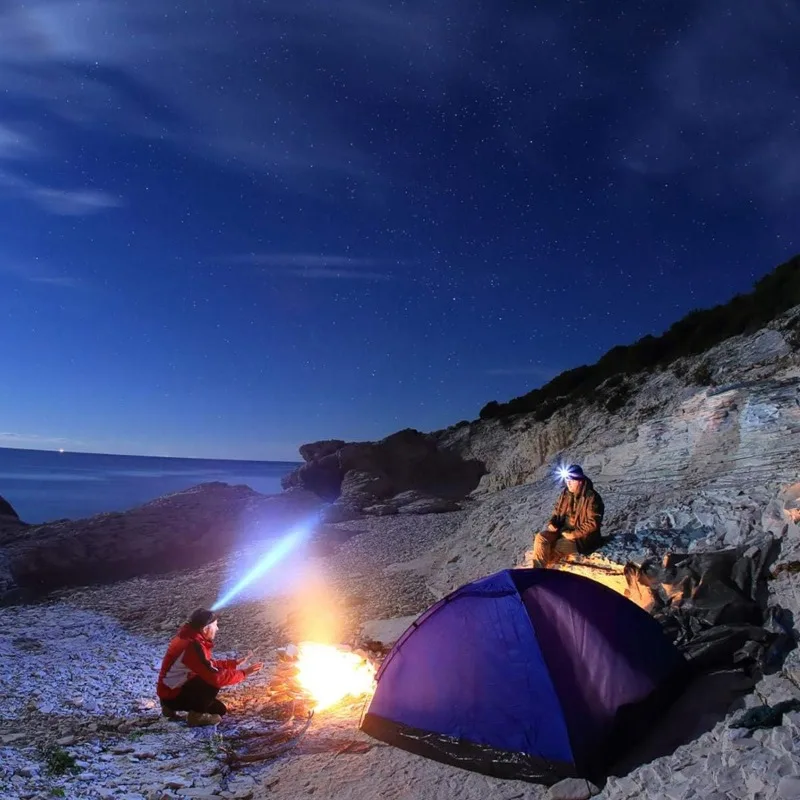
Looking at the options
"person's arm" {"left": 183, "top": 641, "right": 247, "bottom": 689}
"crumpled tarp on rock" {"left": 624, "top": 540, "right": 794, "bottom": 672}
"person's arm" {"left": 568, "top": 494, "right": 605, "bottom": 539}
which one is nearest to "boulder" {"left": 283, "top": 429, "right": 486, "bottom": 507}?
"person's arm" {"left": 568, "top": 494, "right": 605, "bottom": 539}

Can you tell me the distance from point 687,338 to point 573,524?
22249 mm

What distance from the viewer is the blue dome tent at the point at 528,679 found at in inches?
239

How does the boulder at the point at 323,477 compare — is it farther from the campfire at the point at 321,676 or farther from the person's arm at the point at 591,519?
the person's arm at the point at 591,519

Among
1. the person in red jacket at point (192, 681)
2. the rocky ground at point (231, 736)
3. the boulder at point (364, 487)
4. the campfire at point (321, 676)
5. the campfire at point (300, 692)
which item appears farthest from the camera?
the boulder at point (364, 487)

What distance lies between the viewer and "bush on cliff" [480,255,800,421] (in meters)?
24.4

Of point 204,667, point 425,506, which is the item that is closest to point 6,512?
point 425,506

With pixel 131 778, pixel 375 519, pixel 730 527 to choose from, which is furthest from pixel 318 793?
pixel 375 519

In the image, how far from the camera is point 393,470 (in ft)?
145

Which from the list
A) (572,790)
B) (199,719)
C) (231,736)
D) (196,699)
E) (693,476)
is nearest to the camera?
(572,790)

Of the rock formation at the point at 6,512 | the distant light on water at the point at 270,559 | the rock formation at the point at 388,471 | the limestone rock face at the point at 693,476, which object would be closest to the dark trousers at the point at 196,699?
the limestone rock face at the point at 693,476

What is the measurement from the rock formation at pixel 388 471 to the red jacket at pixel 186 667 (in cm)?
2809

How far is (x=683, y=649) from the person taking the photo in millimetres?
7203

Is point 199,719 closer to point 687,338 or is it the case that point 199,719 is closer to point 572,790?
point 572,790

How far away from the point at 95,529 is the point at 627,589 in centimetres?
2046
